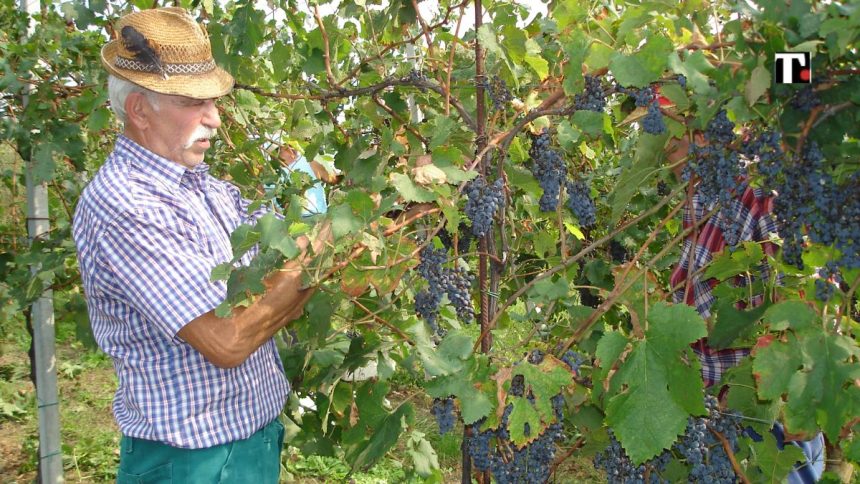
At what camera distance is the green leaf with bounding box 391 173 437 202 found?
1.80m

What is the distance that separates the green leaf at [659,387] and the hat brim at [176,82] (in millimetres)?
1450

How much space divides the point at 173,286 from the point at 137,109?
0.64 metres

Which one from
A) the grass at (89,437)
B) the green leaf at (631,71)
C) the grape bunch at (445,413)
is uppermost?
the green leaf at (631,71)

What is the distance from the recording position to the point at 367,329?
286cm

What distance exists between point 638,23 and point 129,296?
145 cm

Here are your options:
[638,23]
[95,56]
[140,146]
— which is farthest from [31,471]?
[638,23]

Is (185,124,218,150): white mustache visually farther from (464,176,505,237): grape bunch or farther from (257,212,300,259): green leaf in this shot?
(464,176,505,237): grape bunch

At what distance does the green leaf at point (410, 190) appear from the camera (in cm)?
180

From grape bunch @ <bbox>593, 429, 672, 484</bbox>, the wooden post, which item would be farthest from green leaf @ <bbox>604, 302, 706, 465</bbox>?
the wooden post

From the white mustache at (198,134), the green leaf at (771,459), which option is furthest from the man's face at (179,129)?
the green leaf at (771,459)

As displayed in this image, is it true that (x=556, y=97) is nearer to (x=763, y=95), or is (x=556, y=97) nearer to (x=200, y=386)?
(x=763, y=95)

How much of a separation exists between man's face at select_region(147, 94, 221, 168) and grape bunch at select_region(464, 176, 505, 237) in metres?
0.89

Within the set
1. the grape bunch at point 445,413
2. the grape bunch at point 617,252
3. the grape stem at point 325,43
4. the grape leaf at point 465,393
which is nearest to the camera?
the grape leaf at point 465,393

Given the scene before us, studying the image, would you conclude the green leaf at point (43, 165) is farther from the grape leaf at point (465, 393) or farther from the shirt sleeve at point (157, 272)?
the grape leaf at point (465, 393)
